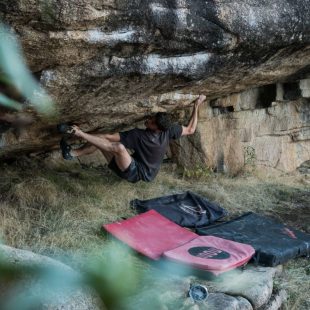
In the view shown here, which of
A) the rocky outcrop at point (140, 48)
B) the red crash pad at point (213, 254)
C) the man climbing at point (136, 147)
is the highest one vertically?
the rocky outcrop at point (140, 48)

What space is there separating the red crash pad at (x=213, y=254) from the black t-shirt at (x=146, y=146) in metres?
1.10

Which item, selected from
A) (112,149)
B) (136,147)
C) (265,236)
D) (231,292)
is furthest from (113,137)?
(231,292)

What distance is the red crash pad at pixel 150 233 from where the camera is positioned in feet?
12.8

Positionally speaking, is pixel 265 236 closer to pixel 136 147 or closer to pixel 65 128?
pixel 136 147

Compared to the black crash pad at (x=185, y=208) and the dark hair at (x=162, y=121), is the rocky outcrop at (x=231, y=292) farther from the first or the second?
the dark hair at (x=162, y=121)

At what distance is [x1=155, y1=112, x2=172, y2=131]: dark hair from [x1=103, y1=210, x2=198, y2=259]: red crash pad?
35.7 inches

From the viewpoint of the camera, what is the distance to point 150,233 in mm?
4234

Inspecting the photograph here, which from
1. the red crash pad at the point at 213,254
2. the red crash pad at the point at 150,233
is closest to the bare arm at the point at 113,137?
the red crash pad at the point at 150,233

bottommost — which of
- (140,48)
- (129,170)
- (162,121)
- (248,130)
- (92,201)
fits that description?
(92,201)

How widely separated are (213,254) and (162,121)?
1.70m

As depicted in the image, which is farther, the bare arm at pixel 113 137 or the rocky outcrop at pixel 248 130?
the rocky outcrop at pixel 248 130

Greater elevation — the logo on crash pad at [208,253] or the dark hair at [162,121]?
the dark hair at [162,121]

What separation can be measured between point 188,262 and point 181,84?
1556 millimetres

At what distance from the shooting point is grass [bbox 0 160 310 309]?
3.69 meters
